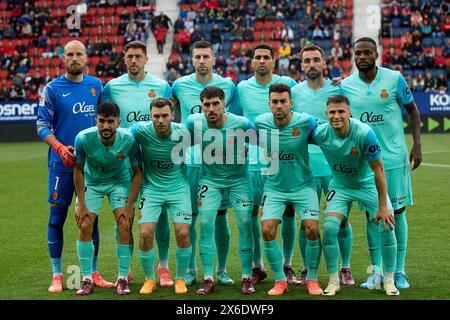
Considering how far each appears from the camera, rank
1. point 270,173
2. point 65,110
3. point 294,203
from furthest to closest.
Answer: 1. point 65,110
2. point 270,173
3. point 294,203

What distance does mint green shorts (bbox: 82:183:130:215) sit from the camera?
7.88m

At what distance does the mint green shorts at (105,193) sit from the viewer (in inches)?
310

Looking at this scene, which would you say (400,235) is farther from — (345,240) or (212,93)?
(212,93)

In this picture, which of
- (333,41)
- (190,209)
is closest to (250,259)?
(190,209)

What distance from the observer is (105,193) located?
26.1ft

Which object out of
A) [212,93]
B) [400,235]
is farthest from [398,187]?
[212,93]

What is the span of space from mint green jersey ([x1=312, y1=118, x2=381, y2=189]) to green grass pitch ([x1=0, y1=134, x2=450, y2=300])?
3.54ft

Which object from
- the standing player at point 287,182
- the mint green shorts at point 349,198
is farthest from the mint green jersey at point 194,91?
the mint green shorts at point 349,198

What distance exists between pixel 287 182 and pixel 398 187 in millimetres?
1100

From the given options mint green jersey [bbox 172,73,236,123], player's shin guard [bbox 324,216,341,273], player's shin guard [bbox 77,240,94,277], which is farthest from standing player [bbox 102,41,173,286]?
player's shin guard [bbox 324,216,341,273]

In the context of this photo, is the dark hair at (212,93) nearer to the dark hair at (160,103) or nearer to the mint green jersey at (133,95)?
the dark hair at (160,103)

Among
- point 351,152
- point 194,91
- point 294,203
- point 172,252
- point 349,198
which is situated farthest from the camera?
point 172,252

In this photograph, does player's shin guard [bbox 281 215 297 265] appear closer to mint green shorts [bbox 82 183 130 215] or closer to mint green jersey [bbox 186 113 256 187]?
mint green jersey [bbox 186 113 256 187]
